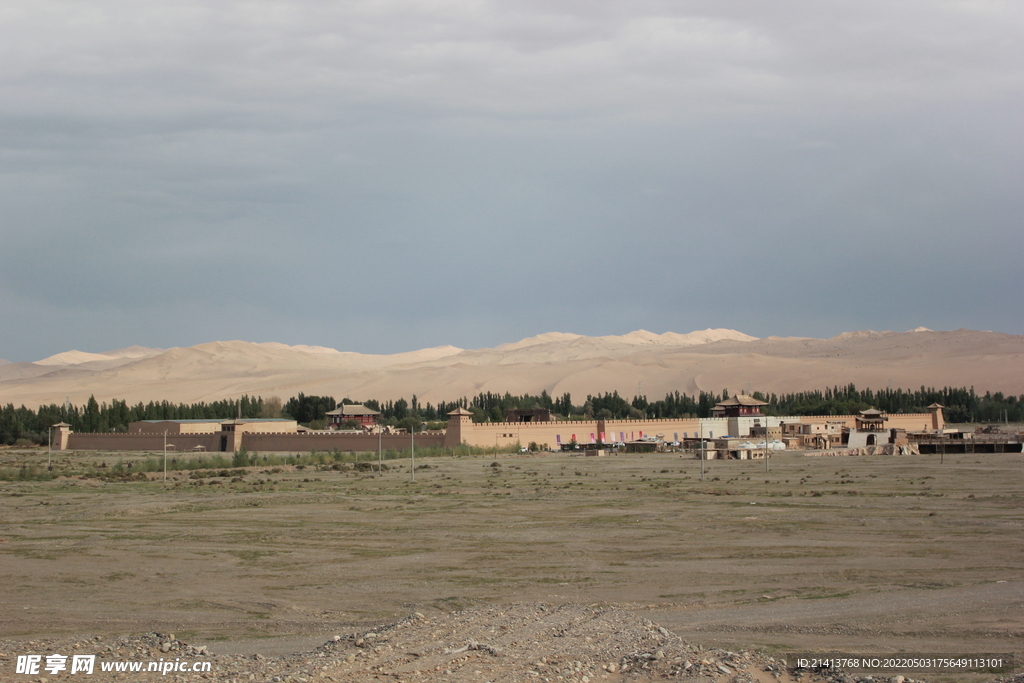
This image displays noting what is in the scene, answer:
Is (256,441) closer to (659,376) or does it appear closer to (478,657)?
(478,657)

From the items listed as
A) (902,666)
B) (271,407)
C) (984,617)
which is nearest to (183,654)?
(902,666)

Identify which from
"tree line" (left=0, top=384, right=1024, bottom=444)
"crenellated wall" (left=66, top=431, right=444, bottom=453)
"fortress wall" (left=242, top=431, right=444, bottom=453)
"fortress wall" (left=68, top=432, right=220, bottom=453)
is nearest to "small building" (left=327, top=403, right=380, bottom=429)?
"tree line" (left=0, top=384, right=1024, bottom=444)

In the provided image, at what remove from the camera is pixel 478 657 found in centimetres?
A: 1085

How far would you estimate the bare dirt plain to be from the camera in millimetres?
12594

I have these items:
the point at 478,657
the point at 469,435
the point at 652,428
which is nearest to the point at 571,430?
the point at 652,428

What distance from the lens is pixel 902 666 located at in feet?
36.0

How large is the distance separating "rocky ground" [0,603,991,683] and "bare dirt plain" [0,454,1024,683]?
0.26 feet

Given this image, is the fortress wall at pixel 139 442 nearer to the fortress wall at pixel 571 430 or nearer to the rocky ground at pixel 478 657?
the fortress wall at pixel 571 430

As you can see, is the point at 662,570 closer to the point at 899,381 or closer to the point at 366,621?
the point at 366,621

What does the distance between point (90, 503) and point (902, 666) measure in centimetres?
2854

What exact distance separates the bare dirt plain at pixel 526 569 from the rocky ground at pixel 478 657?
0.08m

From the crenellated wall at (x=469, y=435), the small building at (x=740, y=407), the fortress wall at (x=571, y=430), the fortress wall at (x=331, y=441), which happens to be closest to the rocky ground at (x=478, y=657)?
the fortress wall at (x=331, y=441)

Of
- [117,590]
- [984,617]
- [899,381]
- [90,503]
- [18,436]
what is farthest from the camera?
[899,381]

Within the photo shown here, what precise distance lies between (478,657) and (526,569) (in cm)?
730
